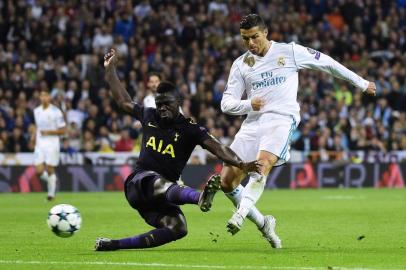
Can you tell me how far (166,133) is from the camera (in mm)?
9695

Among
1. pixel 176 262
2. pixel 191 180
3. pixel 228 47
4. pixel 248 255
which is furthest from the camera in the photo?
pixel 228 47

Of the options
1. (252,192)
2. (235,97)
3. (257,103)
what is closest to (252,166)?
(252,192)

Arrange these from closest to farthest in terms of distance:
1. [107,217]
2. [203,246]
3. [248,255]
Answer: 1. [248,255]
2. [203,246]
3. [107,217]

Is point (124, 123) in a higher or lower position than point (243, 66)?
lower

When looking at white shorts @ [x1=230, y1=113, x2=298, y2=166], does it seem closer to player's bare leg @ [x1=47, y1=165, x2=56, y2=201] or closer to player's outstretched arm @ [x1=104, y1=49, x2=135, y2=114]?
player's outstretched arm @ [x1=104, y1=49, x2=135, y2=114]

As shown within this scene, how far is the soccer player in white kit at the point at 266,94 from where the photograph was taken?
1032 cm

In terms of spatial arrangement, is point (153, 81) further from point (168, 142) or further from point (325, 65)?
point (168, 142)

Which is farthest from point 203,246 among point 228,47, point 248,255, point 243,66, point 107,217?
point 228,47

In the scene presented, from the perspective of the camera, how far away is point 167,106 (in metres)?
9.58

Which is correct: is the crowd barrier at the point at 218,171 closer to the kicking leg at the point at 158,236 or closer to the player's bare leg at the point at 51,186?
the player's bare leg at the point at 51,186

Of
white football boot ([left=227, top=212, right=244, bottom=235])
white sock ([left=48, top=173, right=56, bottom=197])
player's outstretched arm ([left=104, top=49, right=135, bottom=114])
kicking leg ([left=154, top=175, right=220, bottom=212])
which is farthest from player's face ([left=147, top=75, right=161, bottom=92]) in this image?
white football boot ([left=227, top=212, right=244, bottom=235])

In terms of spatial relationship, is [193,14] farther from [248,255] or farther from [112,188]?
[248,255]

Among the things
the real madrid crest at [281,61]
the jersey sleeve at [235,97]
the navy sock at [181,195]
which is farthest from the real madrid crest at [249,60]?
the navy sock at [181,195]

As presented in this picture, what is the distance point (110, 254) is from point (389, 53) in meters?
22.4
